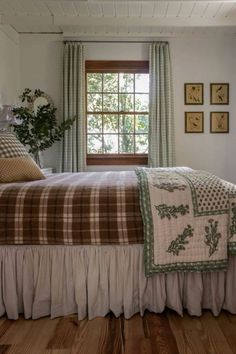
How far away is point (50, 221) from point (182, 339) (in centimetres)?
88

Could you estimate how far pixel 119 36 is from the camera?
4145 millimetres

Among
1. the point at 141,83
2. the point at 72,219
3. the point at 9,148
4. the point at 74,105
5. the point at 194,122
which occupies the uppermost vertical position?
the point at 141,83

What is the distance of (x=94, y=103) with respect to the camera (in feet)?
14.3

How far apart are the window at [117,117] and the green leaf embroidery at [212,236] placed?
279cm

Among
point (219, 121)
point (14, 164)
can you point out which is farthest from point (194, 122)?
point (14, 164)

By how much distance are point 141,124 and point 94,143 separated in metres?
0.71

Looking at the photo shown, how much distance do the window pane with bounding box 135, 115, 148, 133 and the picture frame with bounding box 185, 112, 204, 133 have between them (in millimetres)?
564

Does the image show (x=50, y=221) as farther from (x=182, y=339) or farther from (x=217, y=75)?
(x=217, y=75)

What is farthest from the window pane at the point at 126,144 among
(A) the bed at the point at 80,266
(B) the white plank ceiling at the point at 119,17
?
(A) the bed at the point at 80,266

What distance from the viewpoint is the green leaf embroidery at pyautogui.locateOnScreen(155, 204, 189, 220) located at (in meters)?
1.60

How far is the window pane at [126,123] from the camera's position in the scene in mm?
4382

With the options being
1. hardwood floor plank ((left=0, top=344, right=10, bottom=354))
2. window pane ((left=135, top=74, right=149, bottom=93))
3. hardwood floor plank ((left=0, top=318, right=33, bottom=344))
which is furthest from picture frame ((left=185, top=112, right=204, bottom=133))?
hardwood floor plank ((left=0, top=344, right=10, bottom=354))

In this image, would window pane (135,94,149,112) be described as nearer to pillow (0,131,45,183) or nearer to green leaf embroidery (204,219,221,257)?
pillow (0,131,45,183)

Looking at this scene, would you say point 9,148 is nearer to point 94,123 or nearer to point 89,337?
point 89,337
